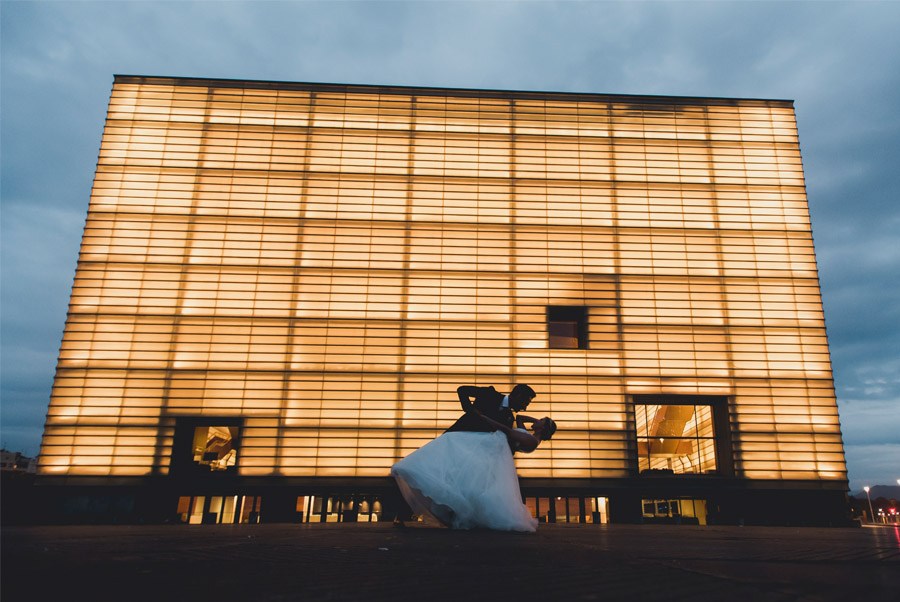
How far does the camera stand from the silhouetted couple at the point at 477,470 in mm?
6191

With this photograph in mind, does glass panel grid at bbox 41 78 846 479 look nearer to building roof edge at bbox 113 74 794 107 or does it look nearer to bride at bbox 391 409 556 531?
building roof edge at bbox 113 74 794 107

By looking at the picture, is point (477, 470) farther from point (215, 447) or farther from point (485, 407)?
point (215, 447)

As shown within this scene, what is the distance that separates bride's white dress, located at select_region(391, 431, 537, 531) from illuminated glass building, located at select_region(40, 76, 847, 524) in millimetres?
13021

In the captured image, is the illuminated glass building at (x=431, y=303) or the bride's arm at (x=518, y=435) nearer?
the bride's arm at (x=518, y=435)

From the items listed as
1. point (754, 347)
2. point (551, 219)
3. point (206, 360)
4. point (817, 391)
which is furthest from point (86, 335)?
point (817, 391)

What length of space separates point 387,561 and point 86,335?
20846 millimetres

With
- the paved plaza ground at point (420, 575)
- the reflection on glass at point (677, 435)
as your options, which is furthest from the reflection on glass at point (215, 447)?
the paved plaza ground at point (420, 575)

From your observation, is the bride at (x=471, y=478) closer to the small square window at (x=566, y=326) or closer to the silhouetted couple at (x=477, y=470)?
the silhouetted couple at (x=477, y=470)

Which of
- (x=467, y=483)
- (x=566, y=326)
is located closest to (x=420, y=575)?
(x=467, y=483)

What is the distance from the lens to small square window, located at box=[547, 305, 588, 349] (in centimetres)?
2098

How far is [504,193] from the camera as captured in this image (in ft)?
72.2

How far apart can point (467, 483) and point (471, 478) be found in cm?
7

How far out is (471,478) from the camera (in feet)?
20.8

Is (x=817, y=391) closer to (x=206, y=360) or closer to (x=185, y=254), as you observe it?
(x=206, y=360)
